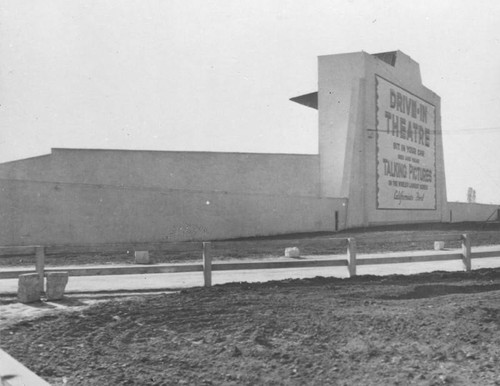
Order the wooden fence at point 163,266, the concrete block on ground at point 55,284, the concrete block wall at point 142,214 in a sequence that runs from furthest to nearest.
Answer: the concrete block wall at point 142,214 < the wooden fence at point 163,266 < the concrete block on ground at point 55,284

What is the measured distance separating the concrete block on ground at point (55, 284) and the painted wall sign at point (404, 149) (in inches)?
1081

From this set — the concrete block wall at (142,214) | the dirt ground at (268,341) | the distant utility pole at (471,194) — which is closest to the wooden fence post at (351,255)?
the dirt ground at (268,341)

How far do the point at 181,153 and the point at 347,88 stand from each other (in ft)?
36.1

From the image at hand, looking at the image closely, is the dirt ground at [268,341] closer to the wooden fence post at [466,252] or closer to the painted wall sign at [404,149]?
the wooden fence post at [466,252]

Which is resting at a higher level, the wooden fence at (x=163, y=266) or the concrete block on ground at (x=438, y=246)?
the wooden fence at (x=163, y=266)

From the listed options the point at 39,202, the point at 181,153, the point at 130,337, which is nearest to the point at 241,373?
the point at 130,337

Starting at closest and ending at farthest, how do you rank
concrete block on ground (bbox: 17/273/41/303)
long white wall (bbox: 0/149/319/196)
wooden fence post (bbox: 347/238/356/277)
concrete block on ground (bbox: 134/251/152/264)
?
concrete block on ground (bbox: 17/273/41/303) < wooden fence post (bbox: 347/238/356/277) < concrete block on ground (bbox: 134/251/152/264) < long white wall (bbox: 0/149/319/196)

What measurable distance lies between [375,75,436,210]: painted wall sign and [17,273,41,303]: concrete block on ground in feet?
91.1

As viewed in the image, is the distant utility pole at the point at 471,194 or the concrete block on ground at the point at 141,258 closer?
the concrete block on ground at the point at 141,258

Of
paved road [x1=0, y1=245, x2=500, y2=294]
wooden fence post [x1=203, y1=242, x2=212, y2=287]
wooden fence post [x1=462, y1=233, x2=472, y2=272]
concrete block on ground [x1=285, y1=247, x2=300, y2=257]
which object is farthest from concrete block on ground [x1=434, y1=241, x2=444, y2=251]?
wooden fence post [x1=203, y1=242, x2=212, y2=287]

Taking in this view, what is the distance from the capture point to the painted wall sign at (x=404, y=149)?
34.6 m

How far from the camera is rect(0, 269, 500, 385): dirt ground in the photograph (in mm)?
4469

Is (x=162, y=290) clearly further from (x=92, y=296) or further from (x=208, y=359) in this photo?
(x=208, y=359)

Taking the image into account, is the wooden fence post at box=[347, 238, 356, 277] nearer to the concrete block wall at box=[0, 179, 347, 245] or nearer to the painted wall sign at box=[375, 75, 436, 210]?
the concrete block wall at box=[0, 179, 347, 245]
